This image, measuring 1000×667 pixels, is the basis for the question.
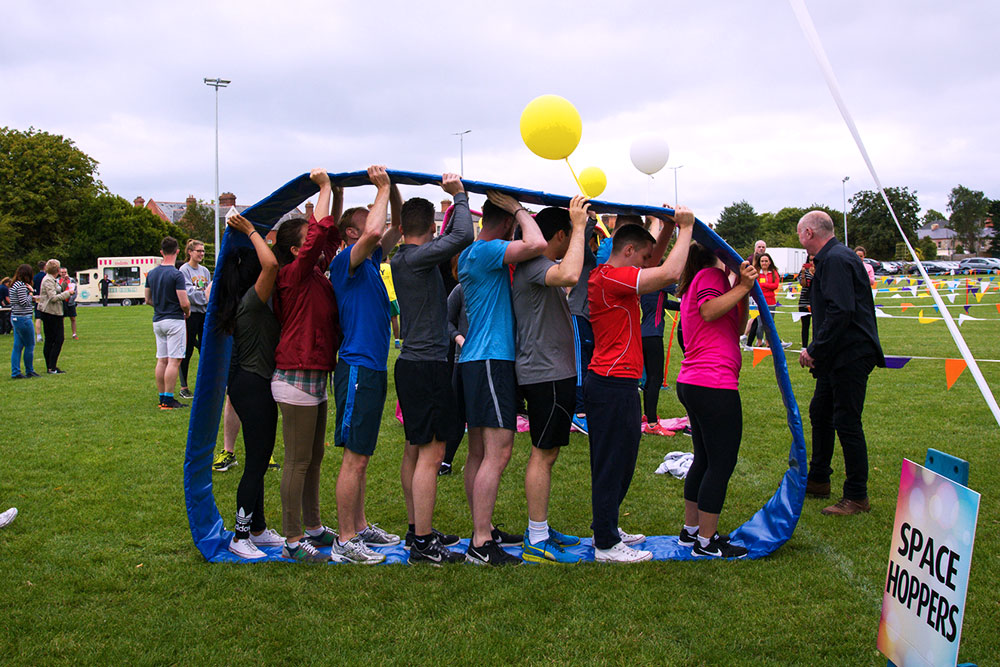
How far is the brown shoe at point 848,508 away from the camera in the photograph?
470cm

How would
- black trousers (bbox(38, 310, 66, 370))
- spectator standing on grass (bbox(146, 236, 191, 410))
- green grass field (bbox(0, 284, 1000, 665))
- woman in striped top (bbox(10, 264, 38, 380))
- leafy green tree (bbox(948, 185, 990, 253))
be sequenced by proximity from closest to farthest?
1. green grass field (bbox(0, 284, 1000, 665))
2. spectator standing on grass (bbox(146, 236, 191, 410))
3. woman in striped top (bbox(10, 264, 38, 380))
4. black trousers (bbox(38, 310, 66, 370))
5. leafy green tree (bbox(948, 185, 990, 253))

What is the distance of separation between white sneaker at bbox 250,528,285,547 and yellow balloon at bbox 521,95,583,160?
10.1 feet

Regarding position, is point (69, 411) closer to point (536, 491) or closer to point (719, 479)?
point (536, 491)

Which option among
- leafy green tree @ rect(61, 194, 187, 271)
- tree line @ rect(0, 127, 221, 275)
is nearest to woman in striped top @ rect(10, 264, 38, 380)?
tree line @ rect(0, 127, 221, 275)

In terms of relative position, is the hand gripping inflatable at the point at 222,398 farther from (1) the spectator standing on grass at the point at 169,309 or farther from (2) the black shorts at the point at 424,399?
(1) the spectator standing on grass at the point at 169,309

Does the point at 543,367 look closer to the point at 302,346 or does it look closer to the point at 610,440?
the point at 610,440

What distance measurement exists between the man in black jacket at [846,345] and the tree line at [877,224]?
4576cm

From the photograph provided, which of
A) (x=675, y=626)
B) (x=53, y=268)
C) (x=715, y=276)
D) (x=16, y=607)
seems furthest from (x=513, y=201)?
(x=53, y=268)

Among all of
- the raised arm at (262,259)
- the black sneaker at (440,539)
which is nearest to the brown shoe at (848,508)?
the black sneaker at (440,539)

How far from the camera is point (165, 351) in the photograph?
8812 mm

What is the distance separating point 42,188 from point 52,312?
146ft

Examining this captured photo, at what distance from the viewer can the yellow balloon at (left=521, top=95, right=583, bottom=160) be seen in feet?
14.7

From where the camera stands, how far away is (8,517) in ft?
15.1

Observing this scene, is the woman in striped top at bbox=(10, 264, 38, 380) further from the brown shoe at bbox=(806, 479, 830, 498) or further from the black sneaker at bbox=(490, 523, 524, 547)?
the brown shoe at bbox=(806, 479, 830, 498)
